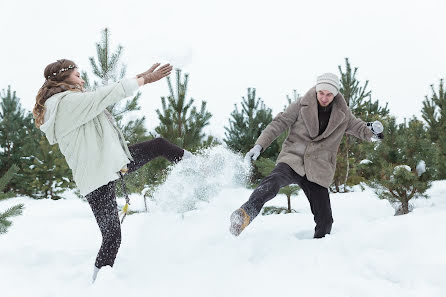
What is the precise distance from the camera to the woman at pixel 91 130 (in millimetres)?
2699

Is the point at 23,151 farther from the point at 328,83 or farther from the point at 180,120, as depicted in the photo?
the point at 328,83

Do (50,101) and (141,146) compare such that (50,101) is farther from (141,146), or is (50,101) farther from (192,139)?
(192,139)

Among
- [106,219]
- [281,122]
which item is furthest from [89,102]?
[281,122]

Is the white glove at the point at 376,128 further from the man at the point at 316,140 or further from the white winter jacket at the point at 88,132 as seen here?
the white winter jacket at the point at 88,132

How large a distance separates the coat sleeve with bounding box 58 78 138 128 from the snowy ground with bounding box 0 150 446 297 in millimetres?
1131

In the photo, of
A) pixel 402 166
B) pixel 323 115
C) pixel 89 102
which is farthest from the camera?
pixel 402 166

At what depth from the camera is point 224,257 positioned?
308 cm

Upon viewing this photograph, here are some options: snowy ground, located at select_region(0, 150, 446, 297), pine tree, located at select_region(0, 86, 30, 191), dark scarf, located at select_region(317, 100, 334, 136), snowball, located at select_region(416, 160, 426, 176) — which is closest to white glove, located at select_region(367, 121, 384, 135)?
dark scarf, located at select_region(317, 100, 334, 136)

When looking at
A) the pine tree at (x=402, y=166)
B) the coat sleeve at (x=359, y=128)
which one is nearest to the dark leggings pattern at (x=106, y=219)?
the coat sleeve at (x=359, y=128)

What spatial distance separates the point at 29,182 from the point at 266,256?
1087 centimetres

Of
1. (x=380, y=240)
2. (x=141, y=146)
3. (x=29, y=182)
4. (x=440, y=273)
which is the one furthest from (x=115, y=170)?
(x=29, y=182)

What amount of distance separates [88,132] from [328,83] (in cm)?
216

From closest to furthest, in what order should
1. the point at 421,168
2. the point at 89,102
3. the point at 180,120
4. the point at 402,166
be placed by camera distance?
Result: the point at 89,102 < the point at 402,166 < the point at 421,168 < the point at 180,120

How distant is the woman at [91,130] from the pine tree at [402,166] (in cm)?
363
